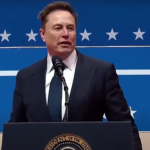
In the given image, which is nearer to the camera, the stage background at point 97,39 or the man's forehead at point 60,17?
the man's forehead at point 60,17

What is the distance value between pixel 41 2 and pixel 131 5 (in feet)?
1.73

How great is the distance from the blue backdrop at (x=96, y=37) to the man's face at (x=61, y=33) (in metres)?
0.60

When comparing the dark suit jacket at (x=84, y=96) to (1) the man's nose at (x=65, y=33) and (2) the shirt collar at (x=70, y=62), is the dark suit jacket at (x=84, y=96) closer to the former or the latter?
(2) the shirt collar at (x=70, y=62)

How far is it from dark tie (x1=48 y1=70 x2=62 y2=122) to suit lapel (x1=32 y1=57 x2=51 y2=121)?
2 cm

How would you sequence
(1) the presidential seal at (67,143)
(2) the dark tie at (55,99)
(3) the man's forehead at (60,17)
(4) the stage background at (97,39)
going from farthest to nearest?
(4) the stage background at (97,39) → (3) the man's forehead at (60,17) → (2) the dark tie at (55,99) → (1) the presidential seal at (67,143)

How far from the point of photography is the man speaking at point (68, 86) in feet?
3.75

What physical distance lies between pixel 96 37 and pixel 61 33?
66 cm

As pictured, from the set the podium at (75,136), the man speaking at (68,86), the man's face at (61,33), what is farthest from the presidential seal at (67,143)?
the man's face at (61,33)

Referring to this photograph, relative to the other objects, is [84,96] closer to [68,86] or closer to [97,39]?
[68,86]

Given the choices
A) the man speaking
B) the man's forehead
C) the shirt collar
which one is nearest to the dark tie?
the man speaking

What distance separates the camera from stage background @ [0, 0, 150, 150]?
70.5 inches

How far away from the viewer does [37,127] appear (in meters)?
0.80

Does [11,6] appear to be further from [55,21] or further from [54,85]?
[54,85]

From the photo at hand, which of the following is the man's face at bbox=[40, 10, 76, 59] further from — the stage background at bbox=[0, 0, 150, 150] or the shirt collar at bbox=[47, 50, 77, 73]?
the stage background at bbox=[0, 0, 150, 150]
